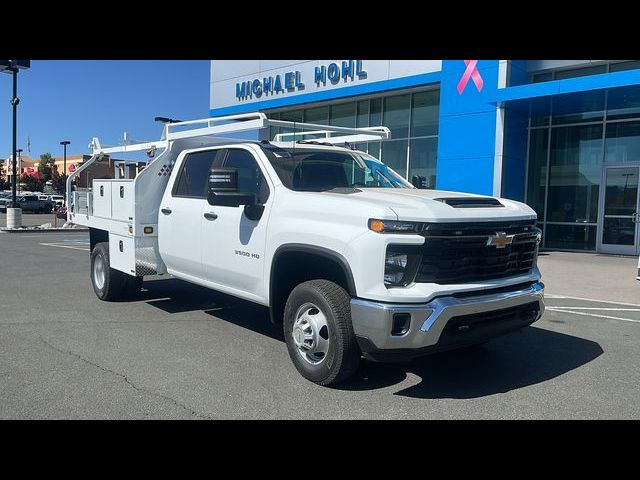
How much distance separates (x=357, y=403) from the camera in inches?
164

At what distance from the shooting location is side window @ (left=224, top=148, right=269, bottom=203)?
526 cm

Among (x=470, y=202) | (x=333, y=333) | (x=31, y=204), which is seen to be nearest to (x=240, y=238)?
(x=333, y=333)

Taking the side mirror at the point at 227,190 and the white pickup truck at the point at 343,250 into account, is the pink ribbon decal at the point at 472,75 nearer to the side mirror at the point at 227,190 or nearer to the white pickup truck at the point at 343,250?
the white pickup truck at the point at 343,250

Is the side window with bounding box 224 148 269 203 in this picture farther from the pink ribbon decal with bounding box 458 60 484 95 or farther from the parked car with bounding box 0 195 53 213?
the parked car with bounding box 0 195 53 213

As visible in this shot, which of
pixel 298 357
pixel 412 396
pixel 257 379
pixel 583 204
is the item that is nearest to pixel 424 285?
pixel 412 396

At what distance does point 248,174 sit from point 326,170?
0.78m

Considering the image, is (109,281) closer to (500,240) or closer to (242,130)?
(242,130)

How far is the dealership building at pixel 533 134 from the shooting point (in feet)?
48.6

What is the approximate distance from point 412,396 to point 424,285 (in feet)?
3.10

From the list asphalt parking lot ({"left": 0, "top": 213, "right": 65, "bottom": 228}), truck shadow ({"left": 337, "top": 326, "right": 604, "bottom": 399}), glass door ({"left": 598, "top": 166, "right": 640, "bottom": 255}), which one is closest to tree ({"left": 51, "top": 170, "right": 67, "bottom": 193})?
asphalt parking lot ({"left": 0, "top": 213, "right": 65, "bottom": 228})

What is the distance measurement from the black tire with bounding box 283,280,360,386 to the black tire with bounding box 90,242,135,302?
13.3 feet

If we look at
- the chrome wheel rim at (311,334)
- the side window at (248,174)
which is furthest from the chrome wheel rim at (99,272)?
the chrome wheel rim at (311,334)

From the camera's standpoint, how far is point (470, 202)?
4578 mm
